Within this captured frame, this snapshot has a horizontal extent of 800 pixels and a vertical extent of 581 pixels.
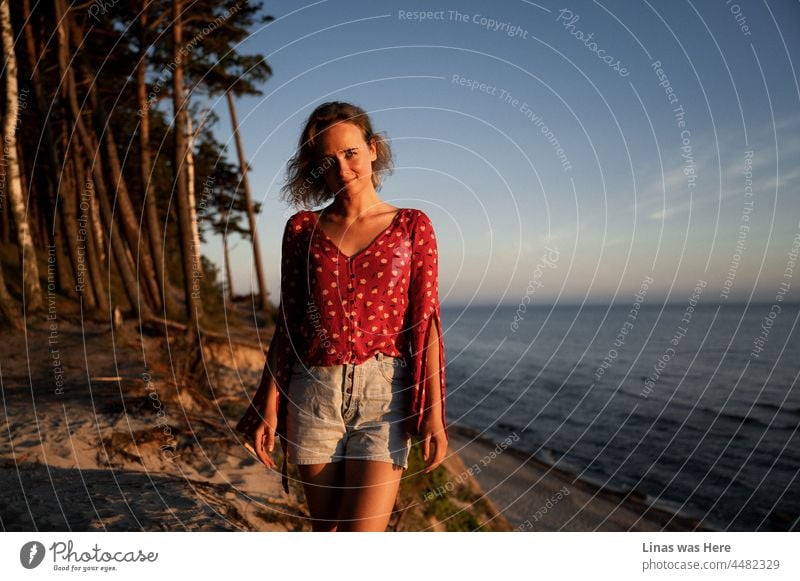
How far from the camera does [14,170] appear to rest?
10273 mm

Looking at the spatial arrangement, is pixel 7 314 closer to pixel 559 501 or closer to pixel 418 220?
pixel 418 220

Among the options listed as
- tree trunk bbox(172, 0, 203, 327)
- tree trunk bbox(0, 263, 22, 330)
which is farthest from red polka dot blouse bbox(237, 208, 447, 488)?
tree trunk bbox(0, 263, 22, 330)

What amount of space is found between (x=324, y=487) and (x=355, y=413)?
390mm

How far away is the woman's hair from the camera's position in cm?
287

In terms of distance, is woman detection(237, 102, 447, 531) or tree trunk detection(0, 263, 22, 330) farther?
tree trunk detection(0, 263, 22, 330)

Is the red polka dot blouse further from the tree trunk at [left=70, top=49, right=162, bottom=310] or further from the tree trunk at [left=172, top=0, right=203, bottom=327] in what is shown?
the tree trunk at [left=172, top=0, right=203, bottom=327]

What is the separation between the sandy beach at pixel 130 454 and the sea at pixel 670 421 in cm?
270

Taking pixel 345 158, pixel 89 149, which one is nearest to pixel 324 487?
pixel 345 158

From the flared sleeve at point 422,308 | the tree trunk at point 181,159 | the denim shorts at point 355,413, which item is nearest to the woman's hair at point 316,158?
the flared sleeve at point 422,308

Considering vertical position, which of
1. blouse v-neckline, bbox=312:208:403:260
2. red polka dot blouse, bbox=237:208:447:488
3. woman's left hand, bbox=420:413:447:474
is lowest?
woman's left hand, bbox=420:413:447:474

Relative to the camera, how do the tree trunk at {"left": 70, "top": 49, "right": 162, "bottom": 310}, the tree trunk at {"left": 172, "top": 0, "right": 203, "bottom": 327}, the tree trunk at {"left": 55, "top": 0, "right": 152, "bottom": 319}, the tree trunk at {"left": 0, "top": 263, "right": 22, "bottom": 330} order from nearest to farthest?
the tree trunk at {"left": 0, "top": 263, "right": 22, "bottom": 330}
the tree trunk at {"left": 55, "top": 0, "right": 152, "bottom": 319}
the tree trunk at {"left": 172, "top": 0, "right": 203, "bottom": 327}
the tree trunk at {"left": 70, "top": 49, "right": 162, "bottom": 310}

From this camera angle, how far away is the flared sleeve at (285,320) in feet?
9.53

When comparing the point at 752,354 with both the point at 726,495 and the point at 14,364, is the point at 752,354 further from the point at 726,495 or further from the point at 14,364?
the point at 14,364
